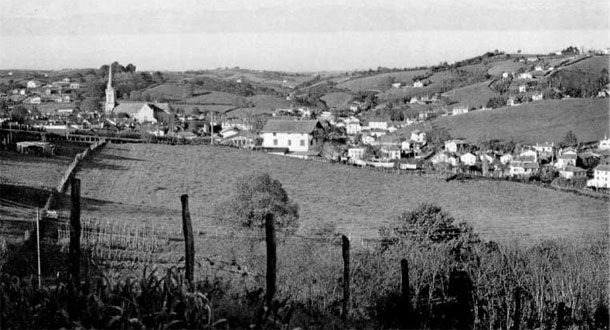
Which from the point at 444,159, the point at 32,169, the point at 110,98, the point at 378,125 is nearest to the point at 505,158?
the point at 444,159

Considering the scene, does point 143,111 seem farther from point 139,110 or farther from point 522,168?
point 522,168

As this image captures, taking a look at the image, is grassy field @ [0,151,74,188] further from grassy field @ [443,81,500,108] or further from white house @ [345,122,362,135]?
grassy field @ [443,81,500,108]

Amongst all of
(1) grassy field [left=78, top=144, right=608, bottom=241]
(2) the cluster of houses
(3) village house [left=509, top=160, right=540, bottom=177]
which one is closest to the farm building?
(1) grassy field [left=78, top=144, right=608, bottom=241]

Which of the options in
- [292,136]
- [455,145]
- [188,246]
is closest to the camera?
[188,246]

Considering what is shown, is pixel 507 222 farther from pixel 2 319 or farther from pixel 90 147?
pixel 2 319

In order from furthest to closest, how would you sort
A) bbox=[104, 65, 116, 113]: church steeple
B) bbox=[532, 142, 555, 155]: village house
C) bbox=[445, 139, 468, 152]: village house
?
1. bbox=[104, 65, 116, 113]: church steeple
2. bbox=[445, 139, 468, 152]: village house
3. bbox=[532, 142, 555, 155]: village house
